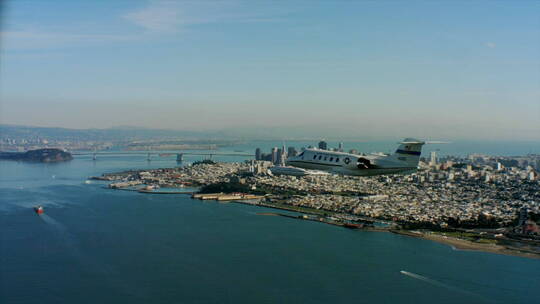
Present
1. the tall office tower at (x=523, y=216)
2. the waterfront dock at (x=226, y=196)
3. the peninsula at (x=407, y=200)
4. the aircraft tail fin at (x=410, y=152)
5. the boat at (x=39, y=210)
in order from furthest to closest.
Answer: the waterfront dock at (x=226, y=196) → the boat at (x=39, y=210) → the tall office tower at (x=523, y=216) → the peninsula at (x=407, y=200) → the aircraft tail fin at (x=410, y=152)

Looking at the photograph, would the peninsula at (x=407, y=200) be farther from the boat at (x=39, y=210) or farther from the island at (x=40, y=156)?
the island at (x=40, y=156)

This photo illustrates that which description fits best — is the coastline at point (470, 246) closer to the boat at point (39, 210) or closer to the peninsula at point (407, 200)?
the peninsula at point (407, 200)

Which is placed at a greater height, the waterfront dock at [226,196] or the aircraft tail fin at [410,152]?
the aircraft tail fin at [410,152]

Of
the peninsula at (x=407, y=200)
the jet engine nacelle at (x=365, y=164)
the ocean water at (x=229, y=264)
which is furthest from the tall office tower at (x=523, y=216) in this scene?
the jet engine nacelle at (x=365, y=164)

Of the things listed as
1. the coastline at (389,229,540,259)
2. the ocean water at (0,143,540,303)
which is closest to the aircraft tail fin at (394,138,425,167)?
the ocean water at (0,143,540,303)

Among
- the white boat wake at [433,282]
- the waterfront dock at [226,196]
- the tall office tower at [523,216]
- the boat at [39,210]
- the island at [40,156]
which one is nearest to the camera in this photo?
the white boat wake at [433,282]

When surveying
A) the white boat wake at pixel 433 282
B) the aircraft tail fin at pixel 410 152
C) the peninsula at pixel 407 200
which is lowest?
the white boat wake at pixel 433 282

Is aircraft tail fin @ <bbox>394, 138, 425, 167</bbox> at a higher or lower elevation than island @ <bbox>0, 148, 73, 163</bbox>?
higher

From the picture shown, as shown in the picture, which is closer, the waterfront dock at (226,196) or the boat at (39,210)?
the boat at (39,210)

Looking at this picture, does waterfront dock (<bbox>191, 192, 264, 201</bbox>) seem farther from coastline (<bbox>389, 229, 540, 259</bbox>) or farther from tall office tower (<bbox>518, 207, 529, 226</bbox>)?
tall office tower (<bbox>518, 207, 529, 226</bbox>)

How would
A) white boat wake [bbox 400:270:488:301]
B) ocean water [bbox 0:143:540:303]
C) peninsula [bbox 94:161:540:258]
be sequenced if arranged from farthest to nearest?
peninsula [bbox 94:161:540:258] → white boat wake [bbox 400:270:488:301] → ocean water [bbox 0:143:540:303]
